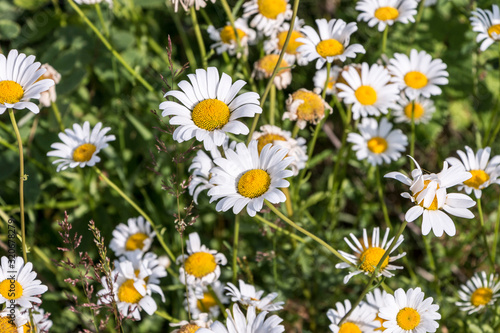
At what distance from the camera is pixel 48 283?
272 cm

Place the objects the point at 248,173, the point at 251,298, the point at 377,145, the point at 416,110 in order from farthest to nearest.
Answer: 1. the point at 416,110
2. the point at 377,145
3. the point at 251,298
4. the point at 248,173

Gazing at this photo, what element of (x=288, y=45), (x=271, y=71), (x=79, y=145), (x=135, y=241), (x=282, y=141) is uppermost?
(x=288, y=45)

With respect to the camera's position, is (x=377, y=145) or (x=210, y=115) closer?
(x=210, y=115)

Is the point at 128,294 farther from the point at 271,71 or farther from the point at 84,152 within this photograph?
the point at 271,71

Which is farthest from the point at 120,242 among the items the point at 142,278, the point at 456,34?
the point at 456,34

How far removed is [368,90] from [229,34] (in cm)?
78

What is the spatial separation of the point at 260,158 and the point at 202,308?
828 mm

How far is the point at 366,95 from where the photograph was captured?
8.02ft

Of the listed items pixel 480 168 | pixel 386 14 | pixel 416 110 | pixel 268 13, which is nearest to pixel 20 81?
pixel 268 13

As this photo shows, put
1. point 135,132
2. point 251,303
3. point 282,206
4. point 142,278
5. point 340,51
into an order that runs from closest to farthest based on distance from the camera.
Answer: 1. point 251,303
2. point 142,278
3. point 340,51
4. point 282,206
5. point 135,132

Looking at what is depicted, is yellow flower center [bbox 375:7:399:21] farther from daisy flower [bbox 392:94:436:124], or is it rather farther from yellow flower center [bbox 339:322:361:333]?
yellow flower center [bbox 339:322:361:333]

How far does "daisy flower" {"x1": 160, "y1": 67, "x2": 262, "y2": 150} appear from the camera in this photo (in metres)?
1.75

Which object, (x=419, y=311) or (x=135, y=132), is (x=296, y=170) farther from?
(x=135, y=132)

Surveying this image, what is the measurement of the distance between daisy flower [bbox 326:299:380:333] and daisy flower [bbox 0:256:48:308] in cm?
113
